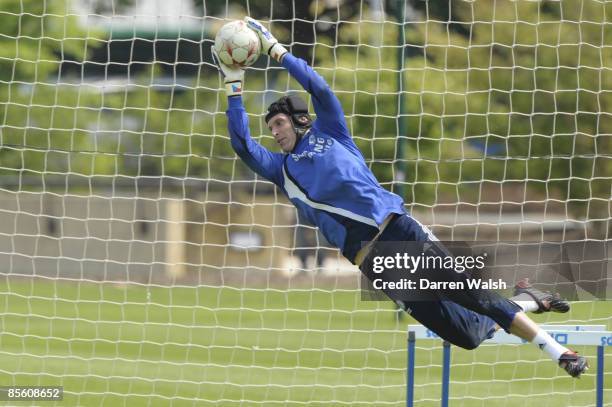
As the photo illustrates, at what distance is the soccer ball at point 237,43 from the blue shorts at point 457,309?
1366mm

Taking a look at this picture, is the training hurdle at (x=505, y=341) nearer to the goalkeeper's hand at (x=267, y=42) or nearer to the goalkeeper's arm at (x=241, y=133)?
the goalkeeper's arm at (x=241, y=133)

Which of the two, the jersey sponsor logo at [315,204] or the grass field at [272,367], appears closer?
the jersey sponsor logo at [315,204]

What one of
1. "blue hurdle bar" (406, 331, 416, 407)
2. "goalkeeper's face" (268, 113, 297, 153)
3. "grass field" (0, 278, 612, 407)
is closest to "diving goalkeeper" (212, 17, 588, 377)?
"goalkeeper's face" (268, 113, 297, 153)

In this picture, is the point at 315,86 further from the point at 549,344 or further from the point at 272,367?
the point at 272,367

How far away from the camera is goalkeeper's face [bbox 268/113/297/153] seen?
7.42 meters

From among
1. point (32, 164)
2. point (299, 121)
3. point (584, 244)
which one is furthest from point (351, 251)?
point (32, 164)

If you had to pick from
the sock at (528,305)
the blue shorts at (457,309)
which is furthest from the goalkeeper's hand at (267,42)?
the sock at (528,305)

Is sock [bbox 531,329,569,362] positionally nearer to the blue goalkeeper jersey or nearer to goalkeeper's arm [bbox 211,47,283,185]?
the blue goalkeeper jersey

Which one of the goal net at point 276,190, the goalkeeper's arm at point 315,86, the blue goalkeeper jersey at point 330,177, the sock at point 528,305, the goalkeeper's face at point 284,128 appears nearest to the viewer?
the goalkeeper's arm at point 315,86

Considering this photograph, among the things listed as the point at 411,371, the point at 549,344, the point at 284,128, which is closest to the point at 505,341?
the point at 549,344

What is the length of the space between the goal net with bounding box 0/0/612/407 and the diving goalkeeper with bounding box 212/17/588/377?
7.66 ft

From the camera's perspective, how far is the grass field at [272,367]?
32.7 ft

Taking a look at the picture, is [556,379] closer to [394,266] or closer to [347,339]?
[347,339]

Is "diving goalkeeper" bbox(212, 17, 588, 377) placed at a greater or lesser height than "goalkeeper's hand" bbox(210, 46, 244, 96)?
lesser
